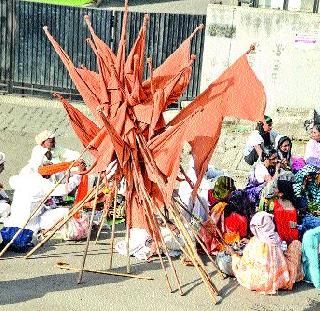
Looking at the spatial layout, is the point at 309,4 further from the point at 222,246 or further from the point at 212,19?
the point at 222,246

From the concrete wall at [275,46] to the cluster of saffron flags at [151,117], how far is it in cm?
523

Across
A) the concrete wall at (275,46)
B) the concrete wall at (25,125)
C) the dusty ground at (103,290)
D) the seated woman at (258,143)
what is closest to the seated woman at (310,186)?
the seated woman at (258,143)

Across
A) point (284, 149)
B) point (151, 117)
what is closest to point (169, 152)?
point (151, 117)

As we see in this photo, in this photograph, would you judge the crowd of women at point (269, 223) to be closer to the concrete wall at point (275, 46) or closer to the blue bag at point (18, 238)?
the blue bag at point (18, 238)

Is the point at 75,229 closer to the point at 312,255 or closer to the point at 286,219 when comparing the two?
the point at 286,219

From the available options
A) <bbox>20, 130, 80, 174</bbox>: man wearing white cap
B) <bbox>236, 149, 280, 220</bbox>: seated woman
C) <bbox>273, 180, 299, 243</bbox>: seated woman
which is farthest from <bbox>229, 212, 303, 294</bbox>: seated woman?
<bbox>20, 130, 80, 174</bbox>: man wearing white cap

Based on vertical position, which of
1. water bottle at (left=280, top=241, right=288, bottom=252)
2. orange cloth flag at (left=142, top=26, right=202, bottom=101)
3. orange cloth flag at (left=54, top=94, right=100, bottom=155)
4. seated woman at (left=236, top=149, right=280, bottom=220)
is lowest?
water bottle at (left=280, top=241, right=288, bottom=252)

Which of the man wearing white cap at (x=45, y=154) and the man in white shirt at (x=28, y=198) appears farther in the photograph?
the man wearing white cap at (x=45, y=154)

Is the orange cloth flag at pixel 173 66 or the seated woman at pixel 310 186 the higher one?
the orange cloth flag at pixel 173 66

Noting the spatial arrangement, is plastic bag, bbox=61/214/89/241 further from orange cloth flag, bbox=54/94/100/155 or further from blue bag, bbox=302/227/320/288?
blue bag, bbox=302/227/320/288

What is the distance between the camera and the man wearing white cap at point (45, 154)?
30.5 ft

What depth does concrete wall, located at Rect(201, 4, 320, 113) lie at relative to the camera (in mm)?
12820

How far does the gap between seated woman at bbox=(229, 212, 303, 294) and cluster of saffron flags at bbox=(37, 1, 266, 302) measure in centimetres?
41

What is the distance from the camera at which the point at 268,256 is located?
7.78 metres
